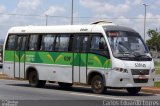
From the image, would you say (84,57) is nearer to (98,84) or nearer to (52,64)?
(98,84)

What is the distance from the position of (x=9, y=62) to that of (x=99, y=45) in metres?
6.80

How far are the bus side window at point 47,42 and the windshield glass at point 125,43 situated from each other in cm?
381

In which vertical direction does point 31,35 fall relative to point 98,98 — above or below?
above

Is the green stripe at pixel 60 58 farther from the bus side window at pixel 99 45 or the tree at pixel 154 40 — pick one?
the tree at pixel 154 40

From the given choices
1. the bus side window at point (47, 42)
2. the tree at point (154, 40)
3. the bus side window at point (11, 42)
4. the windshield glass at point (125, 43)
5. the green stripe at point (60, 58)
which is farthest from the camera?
the tree at point (154, 40)

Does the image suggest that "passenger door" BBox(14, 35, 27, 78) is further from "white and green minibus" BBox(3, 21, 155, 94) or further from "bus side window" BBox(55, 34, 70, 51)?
"bus side window" BBox(55, 34, 70, 51)

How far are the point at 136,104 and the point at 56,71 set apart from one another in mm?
7596

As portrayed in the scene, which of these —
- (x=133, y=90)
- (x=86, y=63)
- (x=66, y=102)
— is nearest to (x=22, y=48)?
(x=86, y=63)

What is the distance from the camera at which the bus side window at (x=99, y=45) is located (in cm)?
2067

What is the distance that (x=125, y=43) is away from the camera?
2086 cm

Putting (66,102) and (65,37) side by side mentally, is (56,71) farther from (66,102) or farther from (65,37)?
(66,102)

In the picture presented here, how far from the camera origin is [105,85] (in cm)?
2056

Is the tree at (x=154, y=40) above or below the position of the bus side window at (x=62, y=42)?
above

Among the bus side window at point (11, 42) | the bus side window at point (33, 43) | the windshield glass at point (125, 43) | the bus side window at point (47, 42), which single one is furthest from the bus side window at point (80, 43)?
the bus side window at point (11, 42)
